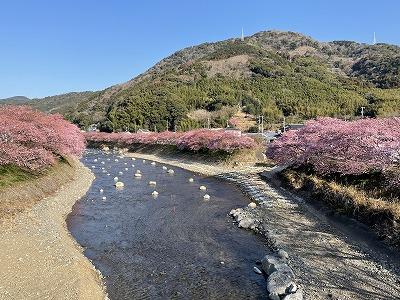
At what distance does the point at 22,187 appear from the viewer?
27578 millimetres

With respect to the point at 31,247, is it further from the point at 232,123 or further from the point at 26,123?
the point at 232,123

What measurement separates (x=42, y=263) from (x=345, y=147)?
71.0 feet

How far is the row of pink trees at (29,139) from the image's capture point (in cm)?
2892

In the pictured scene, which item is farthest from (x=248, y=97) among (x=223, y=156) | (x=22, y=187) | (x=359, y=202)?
(x=359, y=202)

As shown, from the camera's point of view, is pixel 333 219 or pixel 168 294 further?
pixel 333 219

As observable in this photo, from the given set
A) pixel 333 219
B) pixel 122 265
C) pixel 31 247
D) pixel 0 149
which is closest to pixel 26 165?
pixel 0 149

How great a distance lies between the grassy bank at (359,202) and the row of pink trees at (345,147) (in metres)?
1.44

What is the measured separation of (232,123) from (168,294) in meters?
113

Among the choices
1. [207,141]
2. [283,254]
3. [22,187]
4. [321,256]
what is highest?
[22,187]

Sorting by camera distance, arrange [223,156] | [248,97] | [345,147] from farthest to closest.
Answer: [248,97] → [223,156] → [345,147]

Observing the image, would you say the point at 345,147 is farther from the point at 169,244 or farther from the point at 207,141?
the point at 207,141

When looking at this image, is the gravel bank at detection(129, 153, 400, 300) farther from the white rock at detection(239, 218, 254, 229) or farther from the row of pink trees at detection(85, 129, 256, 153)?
the row of pink trees at detection(85, 129, 256, 153)

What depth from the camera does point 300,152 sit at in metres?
37.4

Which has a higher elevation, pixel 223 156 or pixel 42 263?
pixel 42 263
